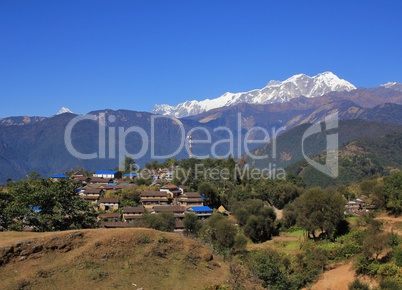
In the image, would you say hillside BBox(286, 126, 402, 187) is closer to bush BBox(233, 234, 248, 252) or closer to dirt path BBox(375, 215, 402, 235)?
dirt path BBox(375, 215, 402, 235)

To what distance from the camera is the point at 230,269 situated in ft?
61.9

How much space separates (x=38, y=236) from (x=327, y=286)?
2185cm

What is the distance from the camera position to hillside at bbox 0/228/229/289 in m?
15.2

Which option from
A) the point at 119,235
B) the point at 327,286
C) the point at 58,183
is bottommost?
the point at 327,286

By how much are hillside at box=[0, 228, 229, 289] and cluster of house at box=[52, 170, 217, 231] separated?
85.7 feet

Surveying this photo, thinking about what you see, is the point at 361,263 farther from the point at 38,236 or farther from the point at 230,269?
the point at 38,236

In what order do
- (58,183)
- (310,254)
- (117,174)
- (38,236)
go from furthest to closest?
(117,174), (310,254), (58,183), (38,236)

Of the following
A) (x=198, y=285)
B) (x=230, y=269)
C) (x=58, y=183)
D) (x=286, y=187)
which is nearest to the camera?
(x=198, y=285)

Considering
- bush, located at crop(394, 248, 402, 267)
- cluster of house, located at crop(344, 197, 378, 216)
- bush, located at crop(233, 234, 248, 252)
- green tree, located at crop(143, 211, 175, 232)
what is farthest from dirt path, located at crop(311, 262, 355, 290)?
cluster of house, located at crop(344, 197, 378, 216)

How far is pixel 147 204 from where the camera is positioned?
56.4 meters

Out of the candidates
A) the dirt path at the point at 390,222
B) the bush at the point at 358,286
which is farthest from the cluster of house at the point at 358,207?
the bush at the point at 358,286

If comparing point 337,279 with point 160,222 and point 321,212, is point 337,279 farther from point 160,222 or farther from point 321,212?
point 160,222

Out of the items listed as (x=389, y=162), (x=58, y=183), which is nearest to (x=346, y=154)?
(x=389, y=162)

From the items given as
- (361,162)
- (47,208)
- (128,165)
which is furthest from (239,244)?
(361,162)
